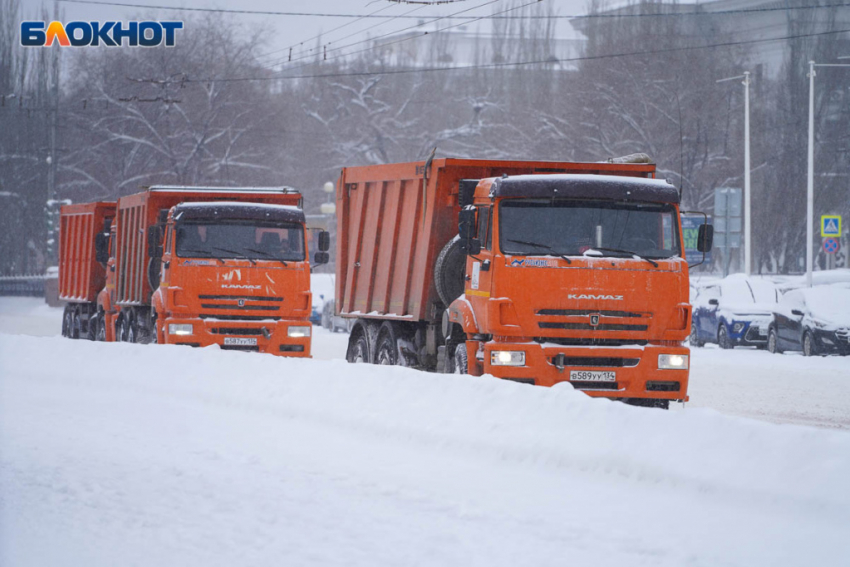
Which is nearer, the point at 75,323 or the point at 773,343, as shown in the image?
the point at 773,343

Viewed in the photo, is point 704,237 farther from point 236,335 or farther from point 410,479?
point 236,335

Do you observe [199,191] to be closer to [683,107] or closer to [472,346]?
[472,346]

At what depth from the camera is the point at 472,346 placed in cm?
1473

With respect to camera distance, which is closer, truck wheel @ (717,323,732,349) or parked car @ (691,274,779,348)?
parked car @ (691,274,779,348)

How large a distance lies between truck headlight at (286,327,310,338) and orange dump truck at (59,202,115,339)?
9704mm

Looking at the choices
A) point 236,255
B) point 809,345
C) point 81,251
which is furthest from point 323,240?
point 81,251

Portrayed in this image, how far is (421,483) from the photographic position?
961cm

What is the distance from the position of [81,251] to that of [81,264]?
0.31 m

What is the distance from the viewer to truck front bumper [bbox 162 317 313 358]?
21156 millimetres

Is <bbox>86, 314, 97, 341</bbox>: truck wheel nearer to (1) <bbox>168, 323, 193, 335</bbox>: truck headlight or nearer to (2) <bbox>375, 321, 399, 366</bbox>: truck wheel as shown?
(1) <bbox>168, 323, 193, 335</bbox>: truck headlight

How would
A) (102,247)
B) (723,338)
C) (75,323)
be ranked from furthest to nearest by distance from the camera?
(75,323) → (723,338) → (102,247)

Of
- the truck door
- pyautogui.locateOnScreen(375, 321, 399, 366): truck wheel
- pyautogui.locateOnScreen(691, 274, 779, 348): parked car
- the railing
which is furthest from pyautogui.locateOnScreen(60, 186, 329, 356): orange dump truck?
the railing

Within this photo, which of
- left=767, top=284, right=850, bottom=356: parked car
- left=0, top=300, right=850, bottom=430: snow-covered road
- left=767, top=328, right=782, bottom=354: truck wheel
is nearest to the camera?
left=0, top=300, right=850, bottom=430: snow-covered road

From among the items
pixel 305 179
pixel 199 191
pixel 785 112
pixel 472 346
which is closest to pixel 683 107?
pixel 785 112
